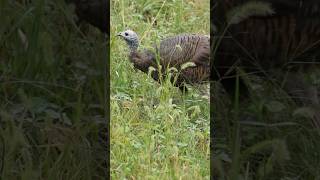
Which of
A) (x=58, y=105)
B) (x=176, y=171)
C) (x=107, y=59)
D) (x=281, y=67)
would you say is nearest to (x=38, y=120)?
(x=58, y=105)

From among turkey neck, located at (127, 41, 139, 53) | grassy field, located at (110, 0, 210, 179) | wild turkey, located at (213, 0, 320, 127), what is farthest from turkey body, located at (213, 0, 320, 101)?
turkey neck, located at (127, 41, 139, 53)

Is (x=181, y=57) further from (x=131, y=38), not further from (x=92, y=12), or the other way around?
(x=92, y=12)

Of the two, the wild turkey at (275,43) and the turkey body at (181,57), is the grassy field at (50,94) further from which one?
the wild turkey at (275,43)

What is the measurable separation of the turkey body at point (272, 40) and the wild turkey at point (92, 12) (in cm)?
29

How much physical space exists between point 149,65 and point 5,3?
417 millimetres

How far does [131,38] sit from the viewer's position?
199cm

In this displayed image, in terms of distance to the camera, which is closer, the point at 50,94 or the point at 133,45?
the point at 50,94

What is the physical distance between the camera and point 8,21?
186 cm

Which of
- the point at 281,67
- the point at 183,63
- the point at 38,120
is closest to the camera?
the point at 38,120

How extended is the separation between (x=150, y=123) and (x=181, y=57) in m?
0.31

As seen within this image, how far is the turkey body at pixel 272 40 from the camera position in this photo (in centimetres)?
190

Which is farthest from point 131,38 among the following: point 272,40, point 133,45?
point 272,40

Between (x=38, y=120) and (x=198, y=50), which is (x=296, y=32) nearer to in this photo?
(x=198, y=50)

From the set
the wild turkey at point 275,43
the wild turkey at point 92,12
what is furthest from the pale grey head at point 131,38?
the wild turkey at point 275,43
